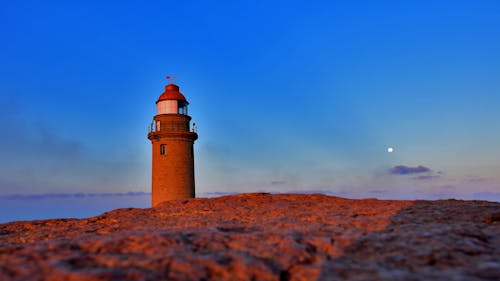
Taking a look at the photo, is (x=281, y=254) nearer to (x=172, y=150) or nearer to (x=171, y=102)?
(x=172, y=150)

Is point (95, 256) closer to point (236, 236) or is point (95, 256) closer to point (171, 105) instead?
point (236, 236)

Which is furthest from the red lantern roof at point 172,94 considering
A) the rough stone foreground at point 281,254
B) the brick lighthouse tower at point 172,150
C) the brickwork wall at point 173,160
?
the rough stone foreground at point 281,254

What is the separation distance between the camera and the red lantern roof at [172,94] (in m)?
30.4

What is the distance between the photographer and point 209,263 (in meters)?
3.46

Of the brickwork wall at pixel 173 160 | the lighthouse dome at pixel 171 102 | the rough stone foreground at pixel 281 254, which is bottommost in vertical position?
the rough stone foreground at pixel 281 254

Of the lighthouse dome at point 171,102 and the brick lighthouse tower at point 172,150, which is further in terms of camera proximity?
the lighthouse dome at point 171,102

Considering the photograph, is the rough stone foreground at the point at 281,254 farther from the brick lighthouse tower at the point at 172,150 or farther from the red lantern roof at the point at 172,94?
the red lantern roof at the point at 172,94

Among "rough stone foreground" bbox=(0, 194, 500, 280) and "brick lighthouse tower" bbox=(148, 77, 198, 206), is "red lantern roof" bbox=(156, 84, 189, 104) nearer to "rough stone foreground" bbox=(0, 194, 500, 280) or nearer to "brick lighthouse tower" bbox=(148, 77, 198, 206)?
"brick lighthouse tower" bbox=(148, 77, 198, 206)

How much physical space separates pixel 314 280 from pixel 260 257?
27.4 inches

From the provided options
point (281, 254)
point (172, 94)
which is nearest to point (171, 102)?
point (172, 94)

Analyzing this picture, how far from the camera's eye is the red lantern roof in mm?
30438

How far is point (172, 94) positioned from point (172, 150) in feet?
15.2

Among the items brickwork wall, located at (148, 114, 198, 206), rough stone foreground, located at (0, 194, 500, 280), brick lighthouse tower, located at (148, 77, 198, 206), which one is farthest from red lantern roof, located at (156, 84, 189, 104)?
rough stone foreground, located at (0, 194, 500, 280)

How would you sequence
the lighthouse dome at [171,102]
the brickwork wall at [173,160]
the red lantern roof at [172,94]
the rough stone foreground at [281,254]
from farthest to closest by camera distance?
1. the red lantern roof at [172,94]
2. the lighthouse dome at [171,102]
3. the brickwork wall at [173,160]
4. the rough stone foreground at [281,254]
